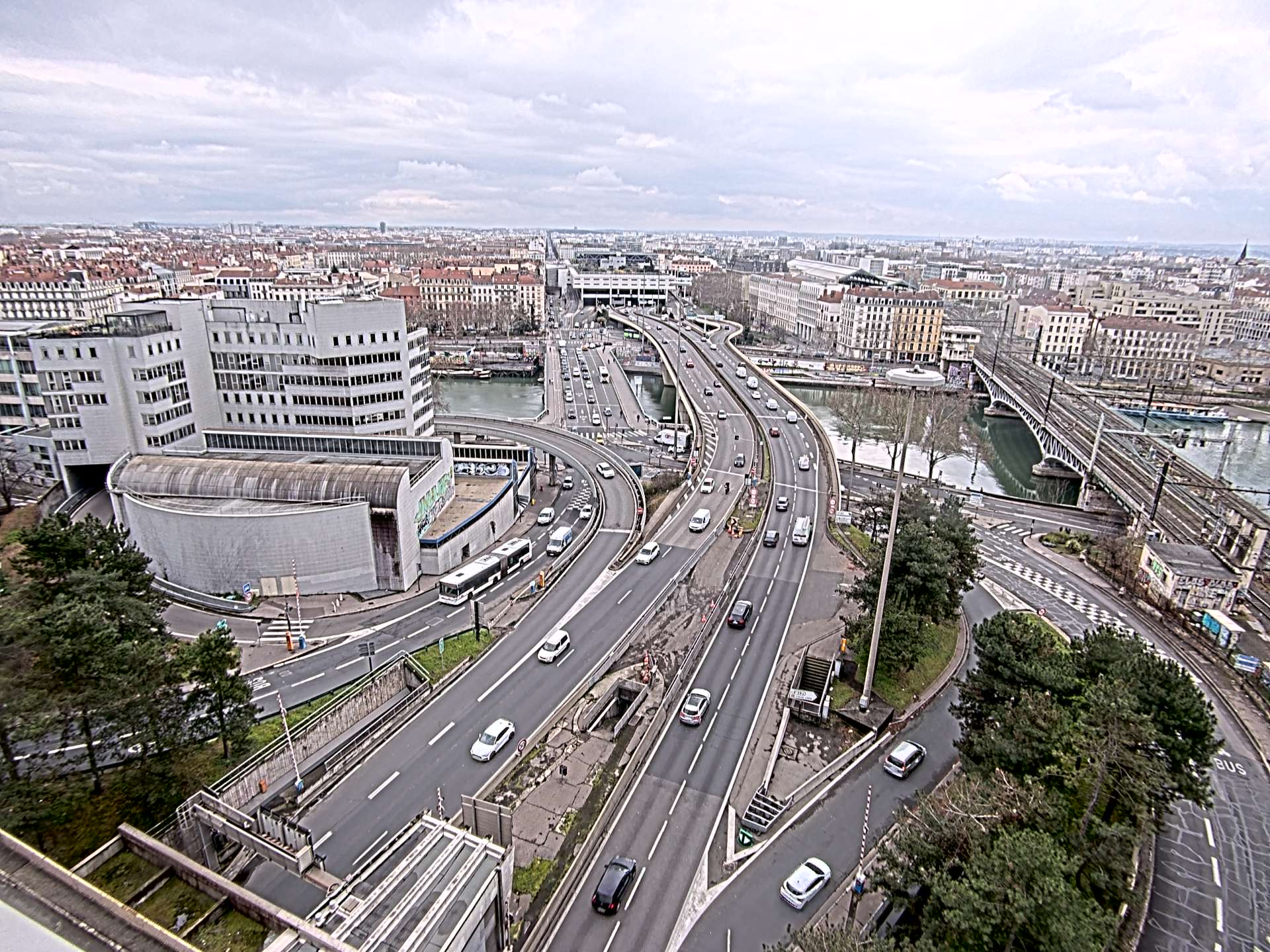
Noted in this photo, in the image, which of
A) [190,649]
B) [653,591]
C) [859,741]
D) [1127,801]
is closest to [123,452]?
[190,649]

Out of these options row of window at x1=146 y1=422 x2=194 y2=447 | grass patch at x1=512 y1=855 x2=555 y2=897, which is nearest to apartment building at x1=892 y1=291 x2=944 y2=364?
row of window at x1=146 y1=422 x2=194 y2=447

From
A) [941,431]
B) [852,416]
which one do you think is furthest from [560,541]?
[852,416]

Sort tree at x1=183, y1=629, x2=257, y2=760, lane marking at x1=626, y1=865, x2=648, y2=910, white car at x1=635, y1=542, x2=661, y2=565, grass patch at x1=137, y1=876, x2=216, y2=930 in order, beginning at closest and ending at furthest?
1. grass patch at x1=137, y1=876, x2=216, y2=930
2. lane marking at x1=626, y1=865, x2=648, y2=910
3. tree at x1=183, y1=629, x2=257, y2=760
4. white car at x1=635, y1=542, x2=661, y2=565

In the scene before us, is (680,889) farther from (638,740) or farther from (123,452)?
(123,452)

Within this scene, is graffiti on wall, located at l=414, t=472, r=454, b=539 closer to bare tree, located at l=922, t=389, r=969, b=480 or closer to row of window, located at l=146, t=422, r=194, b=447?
row of window, located at l=146, t=422, r=194, b=447

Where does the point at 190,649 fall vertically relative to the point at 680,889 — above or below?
above
